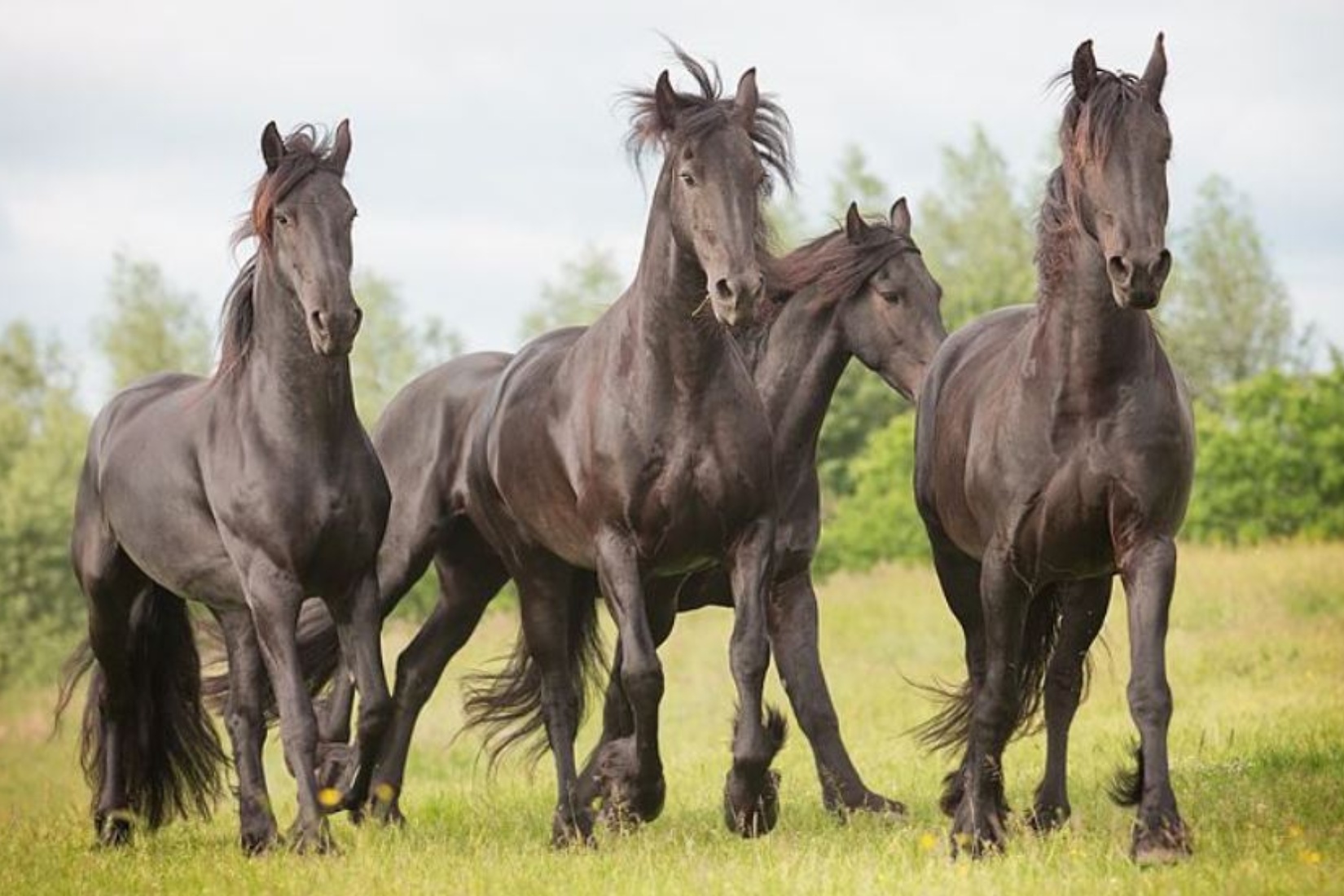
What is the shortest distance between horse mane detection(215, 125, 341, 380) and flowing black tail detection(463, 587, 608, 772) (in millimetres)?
2480

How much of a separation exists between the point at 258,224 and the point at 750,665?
2.90m

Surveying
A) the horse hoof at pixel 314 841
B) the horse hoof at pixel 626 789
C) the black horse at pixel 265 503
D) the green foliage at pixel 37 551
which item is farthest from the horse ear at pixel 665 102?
the green foliage at pixel 37 551

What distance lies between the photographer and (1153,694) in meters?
7.10

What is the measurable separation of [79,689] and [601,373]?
2620cm

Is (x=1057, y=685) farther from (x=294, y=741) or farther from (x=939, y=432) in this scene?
(x=294, y=741)

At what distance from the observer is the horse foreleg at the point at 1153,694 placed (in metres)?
6.99

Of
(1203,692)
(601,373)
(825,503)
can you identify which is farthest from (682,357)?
(825,503)

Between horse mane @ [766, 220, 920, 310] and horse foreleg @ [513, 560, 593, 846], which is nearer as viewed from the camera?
horse foreleg @ [513, 560, 593, 846]

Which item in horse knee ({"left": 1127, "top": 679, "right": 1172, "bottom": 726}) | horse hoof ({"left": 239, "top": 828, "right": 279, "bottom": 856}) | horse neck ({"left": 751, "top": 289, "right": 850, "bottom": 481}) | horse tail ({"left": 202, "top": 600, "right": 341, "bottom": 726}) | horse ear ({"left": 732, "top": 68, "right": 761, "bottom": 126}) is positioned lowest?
horse hoof ({"left": 239, "top": 828, "right": 279, "bottom": 856})

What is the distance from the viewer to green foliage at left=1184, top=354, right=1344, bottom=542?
41.2m


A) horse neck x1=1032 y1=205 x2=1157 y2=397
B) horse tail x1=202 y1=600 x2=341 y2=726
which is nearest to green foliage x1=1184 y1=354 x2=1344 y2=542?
horse tail x1=202 y1=600 x2=341 y2=726

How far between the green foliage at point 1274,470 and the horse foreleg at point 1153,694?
112ft

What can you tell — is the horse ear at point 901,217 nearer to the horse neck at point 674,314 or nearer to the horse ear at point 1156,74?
the horse neck at point 674,314

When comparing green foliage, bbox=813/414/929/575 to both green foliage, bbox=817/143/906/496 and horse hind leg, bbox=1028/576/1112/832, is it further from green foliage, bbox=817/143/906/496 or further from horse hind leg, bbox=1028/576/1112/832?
horse hind leg, bbox=1028/576/1112/832
